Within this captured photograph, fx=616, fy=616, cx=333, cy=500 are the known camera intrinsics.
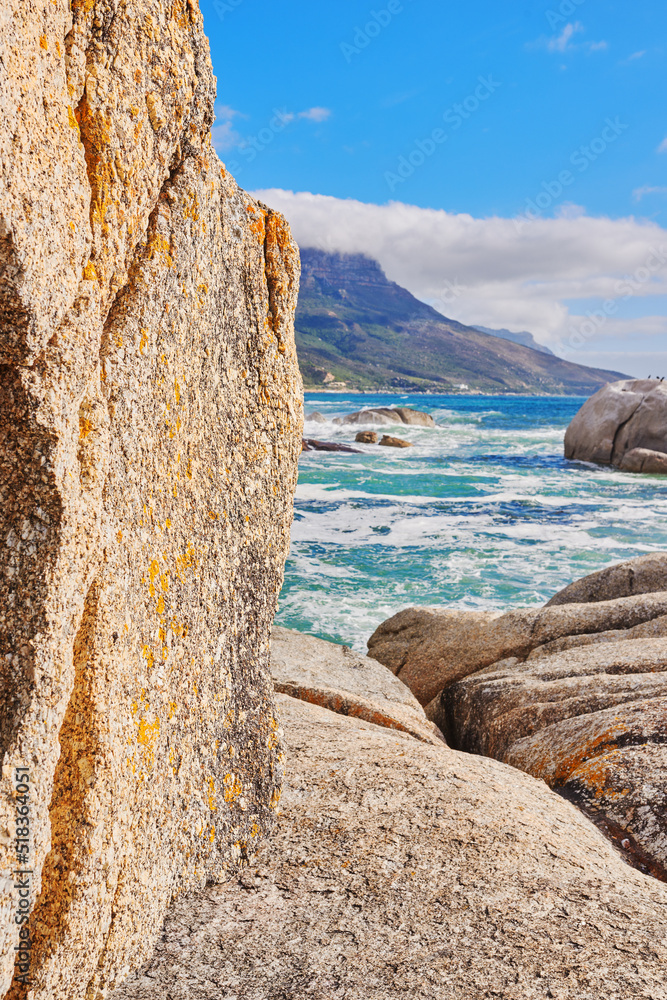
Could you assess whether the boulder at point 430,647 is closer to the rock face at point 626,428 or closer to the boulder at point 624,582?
the boulder at point 624,582

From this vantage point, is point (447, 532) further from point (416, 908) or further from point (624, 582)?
point (416, 908)

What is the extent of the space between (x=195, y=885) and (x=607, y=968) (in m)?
1.91

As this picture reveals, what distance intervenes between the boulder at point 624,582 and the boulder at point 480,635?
1.23 metres

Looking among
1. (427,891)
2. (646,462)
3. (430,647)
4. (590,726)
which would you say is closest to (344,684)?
(430,647)

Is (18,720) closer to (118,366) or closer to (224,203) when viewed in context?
(118,366)

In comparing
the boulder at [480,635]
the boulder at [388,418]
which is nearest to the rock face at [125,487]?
the boulder at [480,635]

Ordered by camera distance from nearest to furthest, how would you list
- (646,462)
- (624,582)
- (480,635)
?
(480,635) → (624,582) → (646,462)

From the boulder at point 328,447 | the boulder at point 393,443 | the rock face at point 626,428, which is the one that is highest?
the rock face at point 626,428

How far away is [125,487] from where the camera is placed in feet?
8.77

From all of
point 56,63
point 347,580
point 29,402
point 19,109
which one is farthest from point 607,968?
point 347,580

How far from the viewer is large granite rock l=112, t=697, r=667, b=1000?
2.56 meters

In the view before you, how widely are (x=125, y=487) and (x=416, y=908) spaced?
7.88 feet

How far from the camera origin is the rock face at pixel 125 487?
6.88ft

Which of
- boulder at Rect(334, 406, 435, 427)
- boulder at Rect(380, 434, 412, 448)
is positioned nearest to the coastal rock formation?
boulder at Rect(380, 434, 412, 448)
